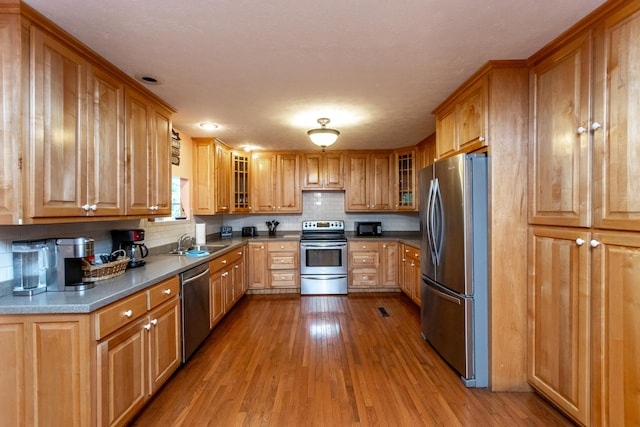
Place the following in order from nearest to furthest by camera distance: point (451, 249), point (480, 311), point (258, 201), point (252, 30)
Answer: point (252, 30) < point (480, 311) < point (451, 249) < point (258, 201)

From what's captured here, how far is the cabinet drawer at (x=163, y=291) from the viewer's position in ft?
6.39

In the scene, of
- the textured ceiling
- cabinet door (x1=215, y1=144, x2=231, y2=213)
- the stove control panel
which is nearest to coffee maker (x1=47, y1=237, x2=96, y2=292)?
the textured ceiling

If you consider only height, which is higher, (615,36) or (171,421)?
(615,36)

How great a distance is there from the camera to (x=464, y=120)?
2.39 metres

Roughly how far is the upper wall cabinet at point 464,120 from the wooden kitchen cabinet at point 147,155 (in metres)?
2.63

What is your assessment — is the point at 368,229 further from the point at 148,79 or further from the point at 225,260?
the point at 148,79

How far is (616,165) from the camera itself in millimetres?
1453

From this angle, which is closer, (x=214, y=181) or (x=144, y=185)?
(x=144, y=185)

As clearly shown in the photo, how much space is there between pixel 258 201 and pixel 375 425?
374 centimetres

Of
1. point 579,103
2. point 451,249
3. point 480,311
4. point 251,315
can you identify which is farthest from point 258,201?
point 579,103

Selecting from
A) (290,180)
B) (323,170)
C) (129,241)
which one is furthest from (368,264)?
(129,241)

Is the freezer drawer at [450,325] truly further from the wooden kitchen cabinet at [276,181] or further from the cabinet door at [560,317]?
the wooden kitchen cabinet at [276,181]

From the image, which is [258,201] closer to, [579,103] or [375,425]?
[375,425]

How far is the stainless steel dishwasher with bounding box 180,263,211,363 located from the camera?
7.89 feet
